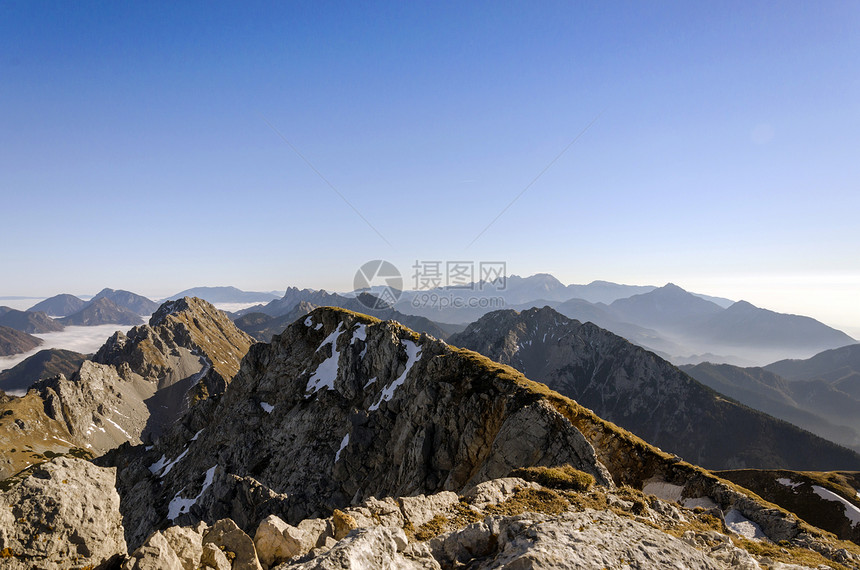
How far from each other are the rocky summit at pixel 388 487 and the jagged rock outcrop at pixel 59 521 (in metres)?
0.03

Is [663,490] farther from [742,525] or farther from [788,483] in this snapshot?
[788,483]

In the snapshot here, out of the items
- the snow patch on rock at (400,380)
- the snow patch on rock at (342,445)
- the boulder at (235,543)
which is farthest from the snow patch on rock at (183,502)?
the boulder at (235,543)

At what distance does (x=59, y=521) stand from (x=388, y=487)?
39.2 meters

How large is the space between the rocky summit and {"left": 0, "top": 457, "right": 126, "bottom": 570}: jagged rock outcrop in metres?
0.03

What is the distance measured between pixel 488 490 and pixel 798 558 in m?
13.1

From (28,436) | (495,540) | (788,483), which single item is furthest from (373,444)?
(28,436)

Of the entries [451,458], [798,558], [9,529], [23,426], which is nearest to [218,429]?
[451,458]

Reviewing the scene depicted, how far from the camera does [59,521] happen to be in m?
8.86

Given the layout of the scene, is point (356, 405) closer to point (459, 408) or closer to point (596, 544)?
point (459, 408)

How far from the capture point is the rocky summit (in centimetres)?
986

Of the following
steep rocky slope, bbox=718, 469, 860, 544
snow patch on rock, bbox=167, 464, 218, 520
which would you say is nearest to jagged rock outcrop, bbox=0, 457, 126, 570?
snow patch on rock, bbox=167, 464, 218, 520

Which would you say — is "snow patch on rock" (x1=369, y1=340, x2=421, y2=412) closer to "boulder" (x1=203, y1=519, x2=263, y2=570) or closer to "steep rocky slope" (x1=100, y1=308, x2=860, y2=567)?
"steep rocky slope" (x1=100, y1=308, x2=860, y2=567)

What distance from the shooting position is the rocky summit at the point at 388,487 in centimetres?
986

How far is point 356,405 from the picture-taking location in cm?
5797
